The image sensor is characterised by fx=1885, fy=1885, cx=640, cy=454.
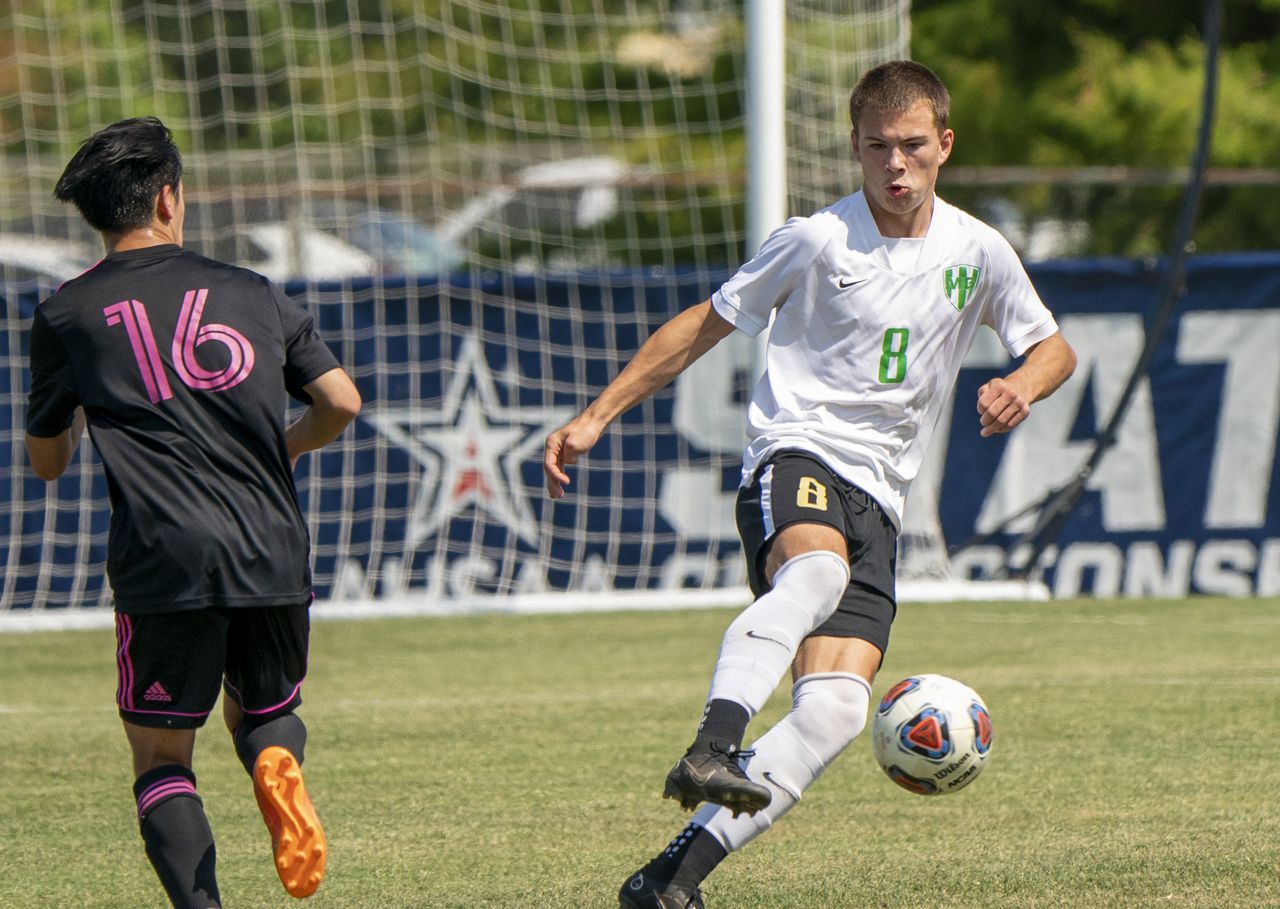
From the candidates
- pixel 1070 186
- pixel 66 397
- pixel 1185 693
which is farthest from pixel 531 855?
pixel 1070 186

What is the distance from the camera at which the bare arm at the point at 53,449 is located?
399 cm

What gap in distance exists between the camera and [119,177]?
12.7 ft

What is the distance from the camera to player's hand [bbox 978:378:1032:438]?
415 centimetres

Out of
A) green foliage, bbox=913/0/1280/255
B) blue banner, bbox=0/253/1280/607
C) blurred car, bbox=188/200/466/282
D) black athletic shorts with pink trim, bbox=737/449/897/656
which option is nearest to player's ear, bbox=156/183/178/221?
black athletic shorts with pink trim, bbox=737/449/897/656

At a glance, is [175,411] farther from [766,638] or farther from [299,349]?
[766,638]

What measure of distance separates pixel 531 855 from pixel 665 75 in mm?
13976

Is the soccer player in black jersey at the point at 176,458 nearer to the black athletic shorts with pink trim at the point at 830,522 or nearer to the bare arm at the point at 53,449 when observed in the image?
the bare arm at the point at 53,449

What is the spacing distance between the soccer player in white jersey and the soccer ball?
0.56ft

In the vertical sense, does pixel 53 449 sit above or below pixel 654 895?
above

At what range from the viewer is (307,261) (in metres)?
13.7

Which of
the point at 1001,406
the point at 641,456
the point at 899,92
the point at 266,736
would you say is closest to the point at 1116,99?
the point at 641,456

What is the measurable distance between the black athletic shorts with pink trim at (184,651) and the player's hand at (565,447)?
0.63 m

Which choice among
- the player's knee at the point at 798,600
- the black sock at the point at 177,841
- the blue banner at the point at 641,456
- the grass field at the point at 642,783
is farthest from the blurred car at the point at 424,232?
the black sock at the point at 177,841

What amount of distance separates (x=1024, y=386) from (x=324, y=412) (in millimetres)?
1571
